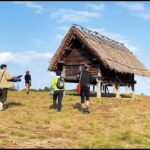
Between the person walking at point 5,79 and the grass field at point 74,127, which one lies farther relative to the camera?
the person walking at point 5,79

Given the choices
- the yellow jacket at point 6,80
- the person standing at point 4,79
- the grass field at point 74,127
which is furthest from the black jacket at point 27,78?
the yellow jacket at point 6,80

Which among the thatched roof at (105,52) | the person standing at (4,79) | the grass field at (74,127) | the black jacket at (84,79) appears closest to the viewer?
the grass field at (74,127)

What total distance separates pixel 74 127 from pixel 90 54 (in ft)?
52.7

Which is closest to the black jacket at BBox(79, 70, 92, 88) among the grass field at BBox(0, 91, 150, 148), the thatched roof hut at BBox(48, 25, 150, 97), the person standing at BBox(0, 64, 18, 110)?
the grass field at BBox(0, 91, 150, 148)

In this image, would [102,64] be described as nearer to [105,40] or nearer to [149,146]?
[105,40]

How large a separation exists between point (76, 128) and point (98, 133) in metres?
1.45

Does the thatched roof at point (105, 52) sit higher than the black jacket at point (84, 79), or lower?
higher

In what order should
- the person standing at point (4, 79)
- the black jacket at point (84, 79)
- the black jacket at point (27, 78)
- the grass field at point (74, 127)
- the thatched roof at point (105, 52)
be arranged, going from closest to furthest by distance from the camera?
1. the grass field at point (74, 127)
2. the black jacket at point (84, 79)
3. the person standing at point (4, 79)
4. the thatched roof at point (105, 52)
5. the black jacket at point (27, 78)

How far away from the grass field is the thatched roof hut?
7.30 m

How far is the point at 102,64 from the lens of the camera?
1214 inches

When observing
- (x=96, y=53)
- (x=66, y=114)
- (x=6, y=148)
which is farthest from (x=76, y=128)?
(x=96, y=53)

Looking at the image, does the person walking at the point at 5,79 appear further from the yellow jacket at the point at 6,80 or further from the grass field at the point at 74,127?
the grass field at the point at 74,127

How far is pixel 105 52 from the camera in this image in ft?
105

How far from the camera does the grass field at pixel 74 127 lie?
12.5 m
